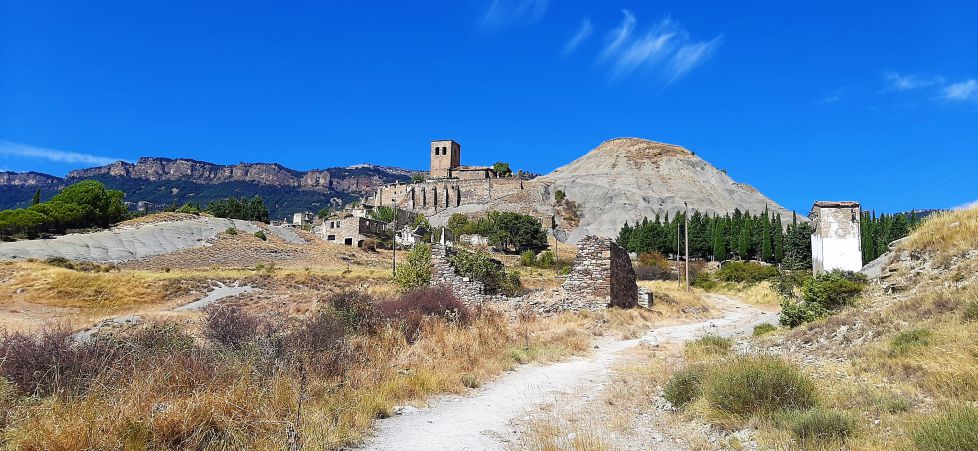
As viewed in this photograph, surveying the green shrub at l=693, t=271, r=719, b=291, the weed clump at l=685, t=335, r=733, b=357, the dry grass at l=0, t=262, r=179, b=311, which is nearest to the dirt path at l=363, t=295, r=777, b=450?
the weed clump at l=685, t=335, r=733, b=357

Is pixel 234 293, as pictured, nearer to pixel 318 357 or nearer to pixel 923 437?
pixel 318 357

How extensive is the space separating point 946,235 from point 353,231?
217 ft

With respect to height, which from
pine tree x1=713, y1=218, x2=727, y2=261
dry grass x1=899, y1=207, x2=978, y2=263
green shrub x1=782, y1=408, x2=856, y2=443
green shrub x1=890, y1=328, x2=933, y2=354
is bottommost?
green shrub x1=782, y1=408, x2=856, y2=443

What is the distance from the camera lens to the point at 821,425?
5.45 metres

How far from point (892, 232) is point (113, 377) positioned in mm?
67103

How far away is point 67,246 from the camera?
168 ft

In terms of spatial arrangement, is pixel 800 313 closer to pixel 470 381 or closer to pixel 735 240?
pixel 470 381

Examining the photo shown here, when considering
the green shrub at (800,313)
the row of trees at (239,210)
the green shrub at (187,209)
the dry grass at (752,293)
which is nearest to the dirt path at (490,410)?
the green shrub at (800,313)

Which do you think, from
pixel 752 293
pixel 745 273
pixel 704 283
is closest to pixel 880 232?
pixel 745 273

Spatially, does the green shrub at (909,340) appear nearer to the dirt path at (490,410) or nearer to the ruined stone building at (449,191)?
the dirt path at (490,410)

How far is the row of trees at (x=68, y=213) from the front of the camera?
57.0 metres

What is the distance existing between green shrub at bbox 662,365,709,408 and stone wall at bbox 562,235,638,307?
40.1ft

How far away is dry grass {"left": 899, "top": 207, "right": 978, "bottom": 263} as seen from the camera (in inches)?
473

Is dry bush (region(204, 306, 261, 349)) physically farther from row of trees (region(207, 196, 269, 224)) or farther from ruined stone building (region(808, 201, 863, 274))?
row of trees (region(207, 196, 269, 224))
